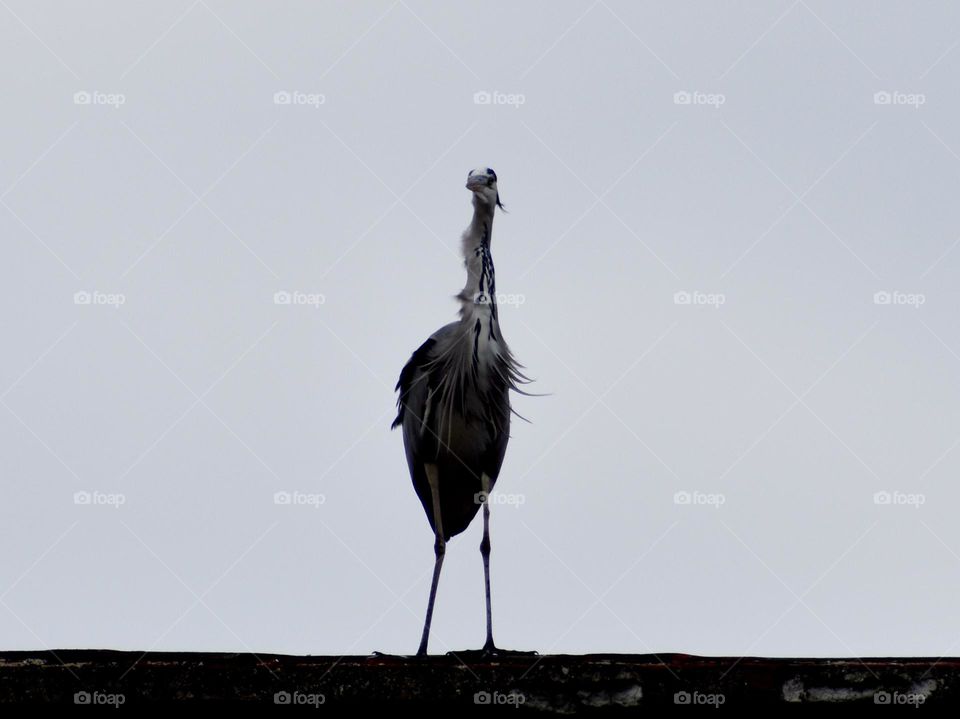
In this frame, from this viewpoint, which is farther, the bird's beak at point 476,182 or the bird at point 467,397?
the bird's beak at point 476,182

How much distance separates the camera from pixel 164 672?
13.1 feet

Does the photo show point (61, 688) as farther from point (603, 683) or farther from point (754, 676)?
point (754, 676)

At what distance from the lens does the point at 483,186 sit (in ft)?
30.3

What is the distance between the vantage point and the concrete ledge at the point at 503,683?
12.9 feet

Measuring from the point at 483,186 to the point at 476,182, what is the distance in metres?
0.06

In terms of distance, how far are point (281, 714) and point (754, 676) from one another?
1.39 meters

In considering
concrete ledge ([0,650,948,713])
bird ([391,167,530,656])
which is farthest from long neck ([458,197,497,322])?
concrete ledge ([0,650,948,713])

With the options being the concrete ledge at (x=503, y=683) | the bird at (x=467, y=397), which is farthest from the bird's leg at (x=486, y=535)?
the concrete ledge at (x=503, y=683)

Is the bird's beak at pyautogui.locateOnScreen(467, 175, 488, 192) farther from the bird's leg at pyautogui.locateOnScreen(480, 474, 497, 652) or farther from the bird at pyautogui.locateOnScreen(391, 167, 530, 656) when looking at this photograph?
the bird's leg at pyautogui.locateOnScreen(480, 474, 497, 652)

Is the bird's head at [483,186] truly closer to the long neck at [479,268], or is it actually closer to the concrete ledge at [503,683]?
the long neck at [479,268]

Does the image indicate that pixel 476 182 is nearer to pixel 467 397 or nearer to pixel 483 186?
pixel 483 186

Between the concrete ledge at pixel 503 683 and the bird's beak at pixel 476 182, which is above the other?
the bird's beak at pixel 476 182

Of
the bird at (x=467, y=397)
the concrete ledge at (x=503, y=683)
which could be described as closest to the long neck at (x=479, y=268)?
the bird at (x=467, y=397)

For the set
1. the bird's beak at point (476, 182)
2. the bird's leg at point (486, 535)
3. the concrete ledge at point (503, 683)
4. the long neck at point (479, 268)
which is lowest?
the concrete ledge at point (503, 683)
